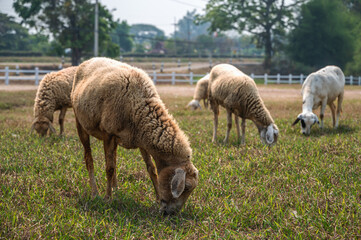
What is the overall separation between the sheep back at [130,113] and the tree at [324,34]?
38.4 metres

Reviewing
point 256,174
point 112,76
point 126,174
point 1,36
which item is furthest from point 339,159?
point 1,36

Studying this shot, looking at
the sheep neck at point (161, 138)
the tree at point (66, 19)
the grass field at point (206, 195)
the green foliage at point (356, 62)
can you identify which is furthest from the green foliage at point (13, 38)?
the sheep neck at point (161, 138)

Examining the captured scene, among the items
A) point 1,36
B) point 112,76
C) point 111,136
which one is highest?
point 1,36

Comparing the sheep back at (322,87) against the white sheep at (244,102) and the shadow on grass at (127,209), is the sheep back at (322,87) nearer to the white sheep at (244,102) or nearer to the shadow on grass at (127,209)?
the white sheep at (244,102)

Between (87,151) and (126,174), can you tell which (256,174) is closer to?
(126,174)

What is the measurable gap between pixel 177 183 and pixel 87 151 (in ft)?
5.83

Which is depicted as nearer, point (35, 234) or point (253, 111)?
point (35, 234)

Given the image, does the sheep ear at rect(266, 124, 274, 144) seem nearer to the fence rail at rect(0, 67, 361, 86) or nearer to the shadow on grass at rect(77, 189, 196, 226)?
the shadow on grass at rect(77, 189, 196, 226)

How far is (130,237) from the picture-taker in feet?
12.4

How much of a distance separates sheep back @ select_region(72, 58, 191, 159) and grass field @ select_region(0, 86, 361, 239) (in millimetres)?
760

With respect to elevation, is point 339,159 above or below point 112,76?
below

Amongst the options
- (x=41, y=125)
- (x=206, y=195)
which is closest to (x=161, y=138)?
(x=206, y=195)

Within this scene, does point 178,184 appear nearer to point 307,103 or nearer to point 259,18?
point 307,103

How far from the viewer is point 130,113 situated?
182 inches
